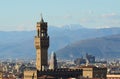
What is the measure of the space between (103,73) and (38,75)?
13.8m

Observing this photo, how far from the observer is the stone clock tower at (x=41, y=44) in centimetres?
10244

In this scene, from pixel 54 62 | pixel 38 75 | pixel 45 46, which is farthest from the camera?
pixel 54 62

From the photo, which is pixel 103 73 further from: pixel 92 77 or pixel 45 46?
pixel 45 46

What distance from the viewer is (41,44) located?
102438 millimetres

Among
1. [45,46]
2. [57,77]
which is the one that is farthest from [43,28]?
[57,77]

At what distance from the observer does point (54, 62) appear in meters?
110

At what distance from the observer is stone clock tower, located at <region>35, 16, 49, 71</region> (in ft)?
336

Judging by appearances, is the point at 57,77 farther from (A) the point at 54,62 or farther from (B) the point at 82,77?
(A) the point at 54,62

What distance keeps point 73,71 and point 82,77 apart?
2562 mm

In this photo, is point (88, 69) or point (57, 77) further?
point (88, 69)

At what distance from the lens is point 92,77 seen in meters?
105

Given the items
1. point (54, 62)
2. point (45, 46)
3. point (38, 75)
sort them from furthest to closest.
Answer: point (54, 62) → point (45, 46) → point (38, 75)

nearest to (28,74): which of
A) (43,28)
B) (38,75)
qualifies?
(38,75)

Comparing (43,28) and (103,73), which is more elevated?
(43,28)
